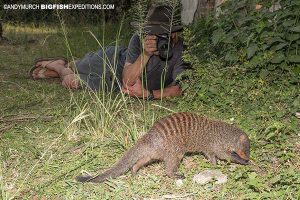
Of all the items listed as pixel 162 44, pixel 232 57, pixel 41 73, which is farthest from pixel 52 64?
pixel 232 57

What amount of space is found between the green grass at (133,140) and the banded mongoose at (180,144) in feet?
0.23

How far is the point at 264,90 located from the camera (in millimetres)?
3367

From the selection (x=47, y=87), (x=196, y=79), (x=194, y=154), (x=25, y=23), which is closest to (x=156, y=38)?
(x=196, y=79)

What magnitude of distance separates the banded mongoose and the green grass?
7cm

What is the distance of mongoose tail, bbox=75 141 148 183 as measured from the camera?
7.70ft

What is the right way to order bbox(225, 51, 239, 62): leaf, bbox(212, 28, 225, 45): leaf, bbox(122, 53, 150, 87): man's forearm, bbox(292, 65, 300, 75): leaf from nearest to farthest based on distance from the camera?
bbox(292, 65, 300, 75): leaf → bbox(225, 51, 239, 62): leaf → bbox(212, 28, 225, 45): leaf → bbox(122, 53, 150, 87): man's forearm

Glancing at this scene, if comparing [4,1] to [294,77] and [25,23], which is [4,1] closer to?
[25,23]

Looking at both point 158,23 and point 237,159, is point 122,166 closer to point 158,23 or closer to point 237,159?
point 237,159

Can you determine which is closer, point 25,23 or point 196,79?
point 196,79

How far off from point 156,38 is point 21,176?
1.77 m

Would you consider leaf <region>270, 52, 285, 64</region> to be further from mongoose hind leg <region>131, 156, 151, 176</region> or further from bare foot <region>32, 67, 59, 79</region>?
bare foot <region>32, 67, 59, 79</region>

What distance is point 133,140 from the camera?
9.27 feet

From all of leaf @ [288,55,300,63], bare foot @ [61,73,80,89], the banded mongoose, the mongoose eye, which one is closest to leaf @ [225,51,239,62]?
leaf @ [288,55,300,63]

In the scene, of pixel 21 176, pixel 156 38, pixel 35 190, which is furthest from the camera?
pixel 156 38
